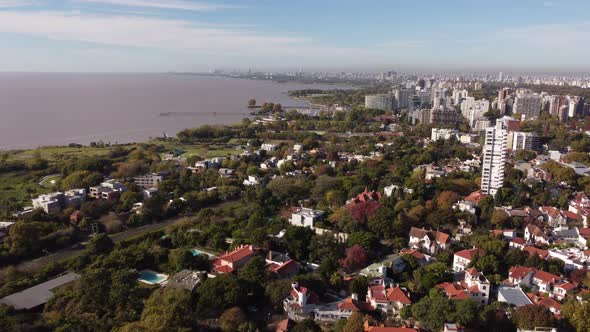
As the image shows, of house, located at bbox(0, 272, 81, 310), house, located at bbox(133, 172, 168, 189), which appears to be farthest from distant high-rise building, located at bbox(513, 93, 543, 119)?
house, located at bbox(0, 272, 81, 310)

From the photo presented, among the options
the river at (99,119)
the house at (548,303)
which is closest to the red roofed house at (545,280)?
the house at (548,303)

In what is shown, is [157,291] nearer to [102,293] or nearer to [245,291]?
[102,293]

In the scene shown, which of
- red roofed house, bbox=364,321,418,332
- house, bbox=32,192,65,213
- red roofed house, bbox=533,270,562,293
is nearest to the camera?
red roofed house, bbox=364,321,418,332

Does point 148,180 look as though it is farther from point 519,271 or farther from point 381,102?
point 381,102

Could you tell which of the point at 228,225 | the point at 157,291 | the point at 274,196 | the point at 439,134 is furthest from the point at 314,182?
the point at 439,134

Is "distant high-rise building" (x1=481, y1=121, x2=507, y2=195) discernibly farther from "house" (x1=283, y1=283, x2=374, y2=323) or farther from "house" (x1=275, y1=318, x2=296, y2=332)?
"house" (x1=275, y1=318, x2=296, y2=332)

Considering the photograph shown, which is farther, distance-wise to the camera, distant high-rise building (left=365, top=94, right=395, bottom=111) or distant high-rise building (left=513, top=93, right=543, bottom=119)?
distant high-rise building (left=365, top=94, right=395, bottom=111)
